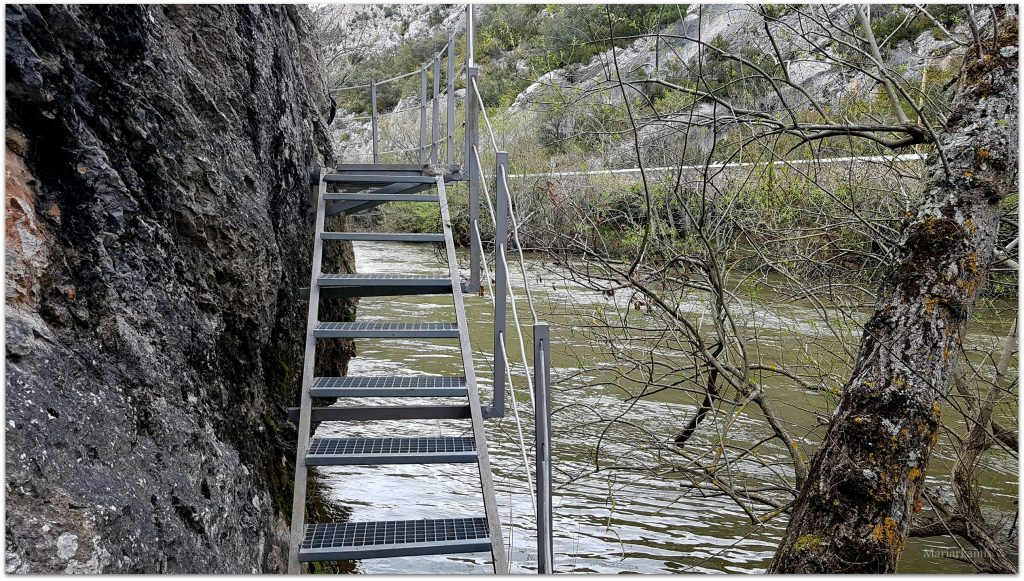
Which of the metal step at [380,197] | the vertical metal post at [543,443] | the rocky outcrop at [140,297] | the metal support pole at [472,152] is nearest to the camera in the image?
the rocky outcrop at [140,297]

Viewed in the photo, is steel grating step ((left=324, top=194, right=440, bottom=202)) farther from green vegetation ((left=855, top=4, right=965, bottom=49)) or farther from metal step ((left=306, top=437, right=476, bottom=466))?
green vegetation ((left=855, top=4, right=965, bottom=49))

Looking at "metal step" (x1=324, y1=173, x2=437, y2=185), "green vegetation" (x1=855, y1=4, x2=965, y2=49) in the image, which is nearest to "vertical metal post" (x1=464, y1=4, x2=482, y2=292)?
"metal step" (x1=324, y1=173, x2=437, y2=185)

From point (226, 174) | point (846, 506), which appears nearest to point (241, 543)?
point (226, 174)

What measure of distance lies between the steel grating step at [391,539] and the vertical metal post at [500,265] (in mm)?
1212

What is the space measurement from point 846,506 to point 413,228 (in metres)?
19.9

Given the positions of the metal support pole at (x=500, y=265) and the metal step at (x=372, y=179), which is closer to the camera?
the metal support pole at (x=500, y=265)

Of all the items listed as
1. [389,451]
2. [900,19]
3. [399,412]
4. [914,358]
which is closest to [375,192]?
[399,412]

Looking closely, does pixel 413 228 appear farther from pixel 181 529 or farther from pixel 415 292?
pixel 181 529

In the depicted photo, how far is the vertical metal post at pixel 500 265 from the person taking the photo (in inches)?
164

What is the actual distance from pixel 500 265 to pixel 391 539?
174 centimetres

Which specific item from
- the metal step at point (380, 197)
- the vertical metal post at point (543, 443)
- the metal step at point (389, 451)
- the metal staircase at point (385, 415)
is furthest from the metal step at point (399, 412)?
the metal step at point (380, 197)

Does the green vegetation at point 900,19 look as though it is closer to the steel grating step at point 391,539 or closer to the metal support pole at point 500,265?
the metal support pole at point 500,265

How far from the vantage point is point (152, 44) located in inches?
121

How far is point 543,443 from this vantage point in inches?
97.2
